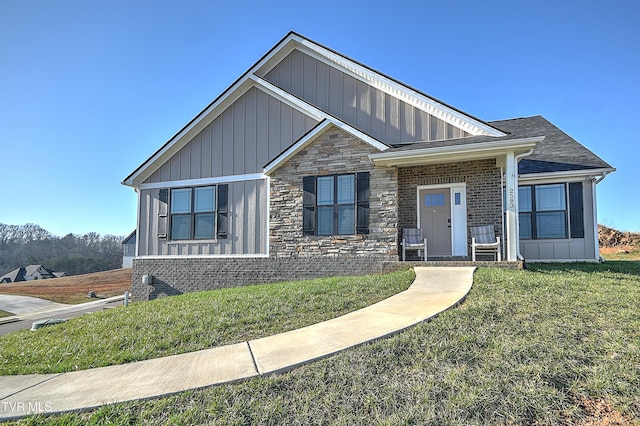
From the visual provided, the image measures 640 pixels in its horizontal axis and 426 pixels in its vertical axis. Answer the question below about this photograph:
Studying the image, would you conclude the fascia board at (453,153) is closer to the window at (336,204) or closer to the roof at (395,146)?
the roof at (395,146)

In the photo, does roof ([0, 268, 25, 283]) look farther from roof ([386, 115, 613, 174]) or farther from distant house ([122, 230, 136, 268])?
roof ([386, 115, 613, 174])

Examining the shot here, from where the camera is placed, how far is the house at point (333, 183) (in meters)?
9.39

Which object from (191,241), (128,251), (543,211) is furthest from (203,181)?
(128,251)

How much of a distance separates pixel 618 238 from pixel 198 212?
30.9 meters

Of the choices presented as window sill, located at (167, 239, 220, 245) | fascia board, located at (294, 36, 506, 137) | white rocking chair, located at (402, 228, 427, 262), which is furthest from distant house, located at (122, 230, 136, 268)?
white rocking chair, located at (402, 228, 427, 262)

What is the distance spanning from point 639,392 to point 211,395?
11.4ft

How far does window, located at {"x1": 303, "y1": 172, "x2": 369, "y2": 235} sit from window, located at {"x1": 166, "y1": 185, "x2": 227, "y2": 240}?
3012mm

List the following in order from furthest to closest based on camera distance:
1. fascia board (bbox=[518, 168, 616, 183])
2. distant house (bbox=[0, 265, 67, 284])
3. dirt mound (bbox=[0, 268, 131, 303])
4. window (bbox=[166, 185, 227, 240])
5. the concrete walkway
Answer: distant house (bbox=[0, 265, 67, 284]), dirt mound (bbox=[0, 268, 131, 303]), window (bbox=[166, 185, 227, 240]), fascia board (bbox=[518, 168, 616, 183]), the concrete walkway

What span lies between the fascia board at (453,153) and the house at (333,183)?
0.10ft

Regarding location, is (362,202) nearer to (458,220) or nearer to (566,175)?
(458,220)

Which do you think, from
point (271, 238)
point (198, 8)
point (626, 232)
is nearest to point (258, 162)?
point (271, 238)

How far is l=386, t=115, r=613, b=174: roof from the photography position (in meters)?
9.13

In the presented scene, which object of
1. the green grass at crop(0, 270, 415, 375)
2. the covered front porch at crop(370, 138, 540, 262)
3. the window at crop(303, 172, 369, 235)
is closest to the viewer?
the green grass at crop(0, 270, 415, 375)

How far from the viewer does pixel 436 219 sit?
10.3 metres
